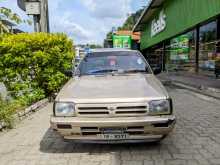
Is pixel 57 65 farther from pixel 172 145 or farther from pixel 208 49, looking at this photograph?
pixel 208 49

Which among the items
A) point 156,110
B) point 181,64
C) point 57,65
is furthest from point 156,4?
point 156,110

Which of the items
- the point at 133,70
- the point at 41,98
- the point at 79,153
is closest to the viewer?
the point at 79,153

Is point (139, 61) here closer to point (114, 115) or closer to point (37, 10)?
point (114, 115)

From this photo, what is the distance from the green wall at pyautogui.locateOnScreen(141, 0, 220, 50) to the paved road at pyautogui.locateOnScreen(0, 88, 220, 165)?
8.81 metres

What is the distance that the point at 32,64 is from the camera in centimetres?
1112

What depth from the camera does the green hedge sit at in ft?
34.8

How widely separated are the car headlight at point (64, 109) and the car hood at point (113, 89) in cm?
9

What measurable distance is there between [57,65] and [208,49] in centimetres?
1034

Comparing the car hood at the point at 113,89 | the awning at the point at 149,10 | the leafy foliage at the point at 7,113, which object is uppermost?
the awning at the point at 149,10

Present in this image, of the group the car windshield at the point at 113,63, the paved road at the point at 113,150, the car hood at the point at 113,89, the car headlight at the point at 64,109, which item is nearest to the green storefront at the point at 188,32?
the car windshield at the point at 113,63

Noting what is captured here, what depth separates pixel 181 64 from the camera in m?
26.4

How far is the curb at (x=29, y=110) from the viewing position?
8.40 m

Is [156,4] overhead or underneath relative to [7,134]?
overhead

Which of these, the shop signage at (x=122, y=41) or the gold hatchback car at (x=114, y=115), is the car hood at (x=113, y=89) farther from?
the shop signage at (x=122, y=41)
